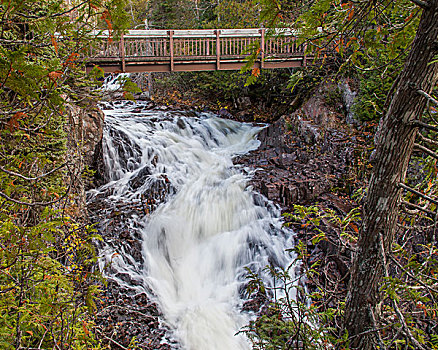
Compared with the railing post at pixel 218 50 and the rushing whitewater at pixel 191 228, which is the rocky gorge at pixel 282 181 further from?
the railing post at pixel 218 50

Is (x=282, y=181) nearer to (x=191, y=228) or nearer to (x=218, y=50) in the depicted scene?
(x=191, y=228)

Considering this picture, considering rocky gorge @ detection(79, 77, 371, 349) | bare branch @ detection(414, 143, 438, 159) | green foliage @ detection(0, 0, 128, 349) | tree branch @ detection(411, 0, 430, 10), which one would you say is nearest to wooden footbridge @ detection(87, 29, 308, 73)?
rocky gorge @ detection(79, 77, 371, 349)

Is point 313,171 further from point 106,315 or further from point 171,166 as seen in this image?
point 106,315

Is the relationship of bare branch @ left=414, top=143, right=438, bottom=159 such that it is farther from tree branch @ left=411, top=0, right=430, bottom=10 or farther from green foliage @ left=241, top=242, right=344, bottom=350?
green foliage @ left=241, top=242, right=344, bottom=350

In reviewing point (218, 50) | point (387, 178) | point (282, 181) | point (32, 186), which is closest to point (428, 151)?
point (387, 178)

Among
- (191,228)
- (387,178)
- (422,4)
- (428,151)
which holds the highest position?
(422,4)

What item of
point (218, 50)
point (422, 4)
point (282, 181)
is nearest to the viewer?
point (422, 4)

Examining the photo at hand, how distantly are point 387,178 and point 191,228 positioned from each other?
20.5 feet

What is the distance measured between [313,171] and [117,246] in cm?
590

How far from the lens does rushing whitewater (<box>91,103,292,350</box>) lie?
5.87 metres

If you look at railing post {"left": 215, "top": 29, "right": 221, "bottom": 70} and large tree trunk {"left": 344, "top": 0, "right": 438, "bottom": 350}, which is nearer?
large tree trunk {"left": 344, "top": 0, "right": 438, "bottom": 350}

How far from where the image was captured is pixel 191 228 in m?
7.90

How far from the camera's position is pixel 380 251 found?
Answer: 212cm

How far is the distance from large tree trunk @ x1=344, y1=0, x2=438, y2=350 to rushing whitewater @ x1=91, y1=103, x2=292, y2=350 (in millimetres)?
3348
